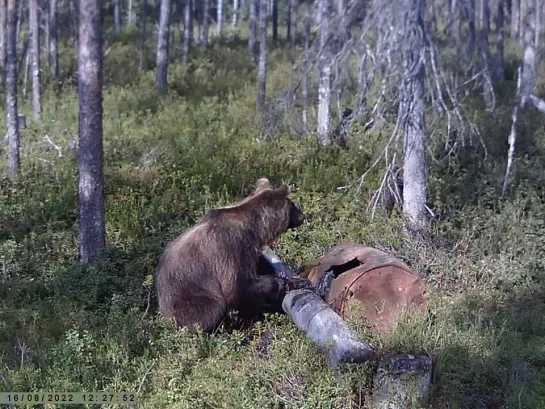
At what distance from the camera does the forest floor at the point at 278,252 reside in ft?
17.6

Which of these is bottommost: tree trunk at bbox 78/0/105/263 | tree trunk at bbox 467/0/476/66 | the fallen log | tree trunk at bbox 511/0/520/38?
tree trunk at bbox 511/0/520/38

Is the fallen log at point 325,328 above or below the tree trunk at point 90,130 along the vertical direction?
below

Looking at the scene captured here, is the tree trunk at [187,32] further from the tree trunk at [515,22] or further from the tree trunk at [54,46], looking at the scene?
the tree trunk at [515,22]

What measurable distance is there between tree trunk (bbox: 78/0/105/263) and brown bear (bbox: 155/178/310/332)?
6.04ft

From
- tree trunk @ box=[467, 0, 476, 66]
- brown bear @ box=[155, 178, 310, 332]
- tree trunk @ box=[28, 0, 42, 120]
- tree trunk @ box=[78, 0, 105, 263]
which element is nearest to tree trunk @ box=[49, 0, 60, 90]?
tree trunk @ box=[28, 0, 42, 120]

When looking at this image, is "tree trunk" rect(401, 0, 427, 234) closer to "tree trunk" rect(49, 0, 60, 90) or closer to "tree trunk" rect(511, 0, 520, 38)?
"tree trunk" rect(49, 0, 60, 90)

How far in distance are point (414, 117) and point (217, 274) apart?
347 cm

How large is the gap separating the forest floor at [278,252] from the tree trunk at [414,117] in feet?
0.93

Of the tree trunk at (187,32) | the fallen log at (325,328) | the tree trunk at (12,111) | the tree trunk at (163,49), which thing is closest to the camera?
the fallen log at (325,328)

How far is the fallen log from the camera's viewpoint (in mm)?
5207

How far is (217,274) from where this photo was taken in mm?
6672

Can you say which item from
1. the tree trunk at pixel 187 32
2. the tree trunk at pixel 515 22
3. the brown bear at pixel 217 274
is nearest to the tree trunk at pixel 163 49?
the tree trunk at pixel 187 32

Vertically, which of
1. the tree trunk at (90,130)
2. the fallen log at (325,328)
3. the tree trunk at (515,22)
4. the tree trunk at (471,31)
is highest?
the tree trunk at (471,31)

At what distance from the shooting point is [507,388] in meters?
5.44
